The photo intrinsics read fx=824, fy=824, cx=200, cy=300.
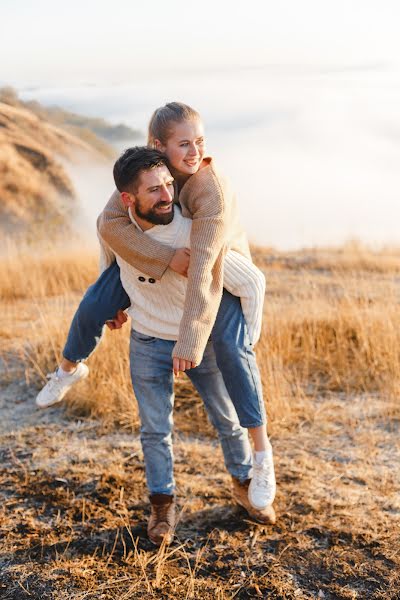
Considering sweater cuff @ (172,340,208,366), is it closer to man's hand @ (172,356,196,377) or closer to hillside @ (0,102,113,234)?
man's hand @ (172,356,196,377)

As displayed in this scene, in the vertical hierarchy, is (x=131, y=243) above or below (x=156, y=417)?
above

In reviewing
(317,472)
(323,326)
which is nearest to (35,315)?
(323,326)

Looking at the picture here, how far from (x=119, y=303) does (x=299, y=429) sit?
1786 mm

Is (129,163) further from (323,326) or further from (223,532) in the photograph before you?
(323,326)

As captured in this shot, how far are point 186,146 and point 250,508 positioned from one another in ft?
5.10

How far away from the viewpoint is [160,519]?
339 cm

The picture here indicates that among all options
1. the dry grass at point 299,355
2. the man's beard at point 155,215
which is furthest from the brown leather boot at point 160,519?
the dry grass at point 299,355

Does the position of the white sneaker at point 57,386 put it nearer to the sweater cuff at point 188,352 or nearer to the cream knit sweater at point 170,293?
the cream knit sweater at point 170,293

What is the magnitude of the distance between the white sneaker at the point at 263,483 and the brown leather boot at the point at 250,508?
13cm

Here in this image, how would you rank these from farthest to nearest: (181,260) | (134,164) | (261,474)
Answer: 1. (261,474)
2. (181,260)
3. (134,164)

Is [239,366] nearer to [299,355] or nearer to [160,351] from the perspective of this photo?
[160,351]

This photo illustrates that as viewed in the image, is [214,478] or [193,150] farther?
[214,478]

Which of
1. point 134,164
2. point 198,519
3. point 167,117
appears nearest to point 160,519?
point 198,519

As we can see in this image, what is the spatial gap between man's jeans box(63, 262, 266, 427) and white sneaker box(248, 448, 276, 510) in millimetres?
206
